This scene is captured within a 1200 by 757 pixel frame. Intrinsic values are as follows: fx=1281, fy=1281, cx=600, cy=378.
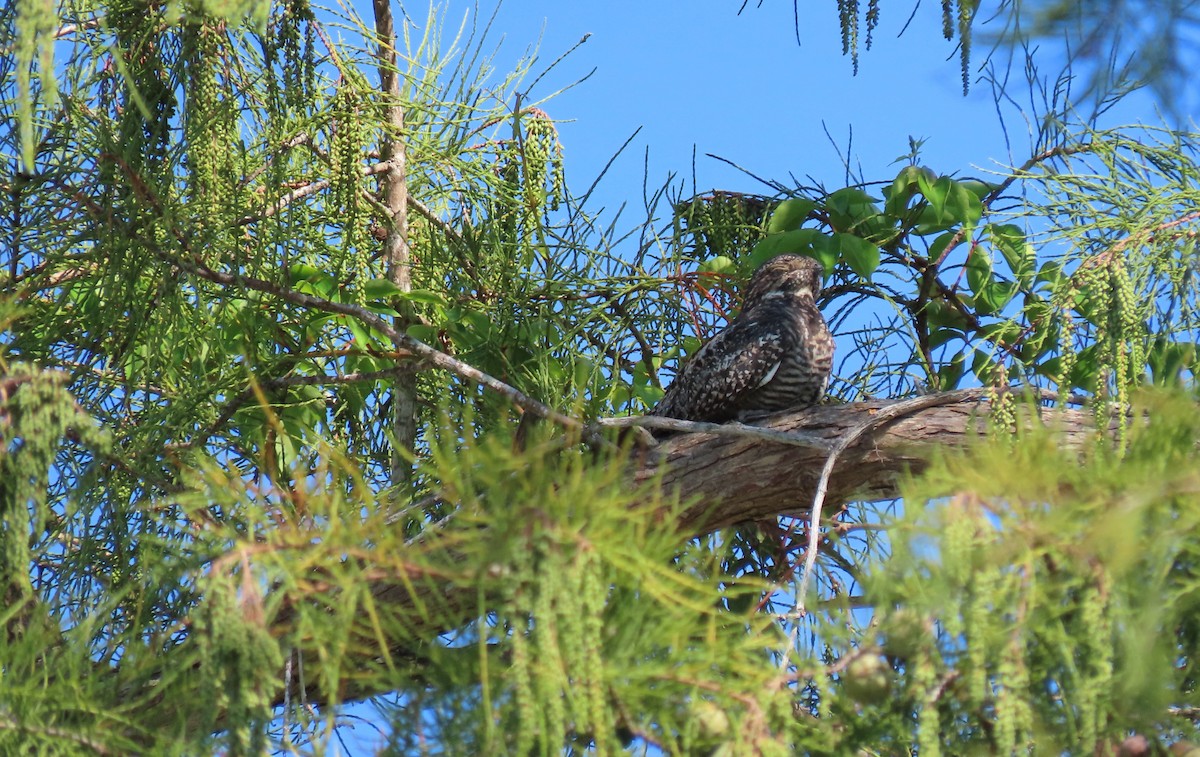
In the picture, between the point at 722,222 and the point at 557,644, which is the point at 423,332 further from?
the point at 557,644

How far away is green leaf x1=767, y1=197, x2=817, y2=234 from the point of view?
401 cm

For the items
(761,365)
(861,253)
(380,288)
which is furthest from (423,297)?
(861,253)

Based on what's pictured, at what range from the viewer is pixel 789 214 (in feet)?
13.2

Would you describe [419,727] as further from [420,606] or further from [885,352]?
[885,352]

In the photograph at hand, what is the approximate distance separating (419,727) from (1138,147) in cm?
235

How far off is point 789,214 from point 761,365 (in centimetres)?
49

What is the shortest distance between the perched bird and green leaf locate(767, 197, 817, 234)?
0.31 metres

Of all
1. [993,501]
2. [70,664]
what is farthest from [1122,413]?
[70,664]

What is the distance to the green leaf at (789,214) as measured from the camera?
4.01 metres

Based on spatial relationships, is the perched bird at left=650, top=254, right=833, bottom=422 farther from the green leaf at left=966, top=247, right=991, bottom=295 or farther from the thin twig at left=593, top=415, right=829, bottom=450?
the thin twig at left=593, top=415, right=829, bottom=450

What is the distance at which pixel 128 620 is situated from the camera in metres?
3.27

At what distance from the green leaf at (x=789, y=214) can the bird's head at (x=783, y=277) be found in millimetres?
279

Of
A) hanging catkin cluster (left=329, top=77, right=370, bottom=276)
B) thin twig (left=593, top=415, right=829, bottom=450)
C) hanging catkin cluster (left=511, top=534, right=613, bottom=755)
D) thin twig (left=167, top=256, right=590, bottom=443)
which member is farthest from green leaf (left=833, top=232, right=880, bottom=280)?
hanging catkin cluster (left=511, top=534, right=613, bottom=755)

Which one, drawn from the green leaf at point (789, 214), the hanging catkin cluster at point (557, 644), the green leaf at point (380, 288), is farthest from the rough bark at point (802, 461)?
the hanging catkin cluster at point (557, 644)
